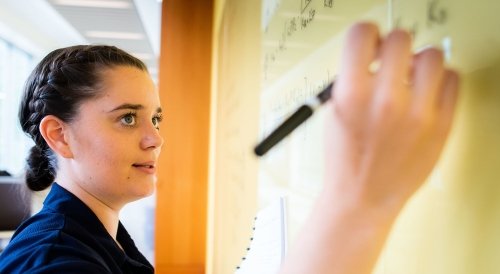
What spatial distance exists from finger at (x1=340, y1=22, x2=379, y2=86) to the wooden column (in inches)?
93.0

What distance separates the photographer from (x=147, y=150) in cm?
76

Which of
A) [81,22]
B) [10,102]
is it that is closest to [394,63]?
[81,22]

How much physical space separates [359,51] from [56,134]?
68 cm

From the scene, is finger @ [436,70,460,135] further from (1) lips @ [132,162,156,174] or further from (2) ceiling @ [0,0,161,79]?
(2) ceiling @ [0,0,161,79]

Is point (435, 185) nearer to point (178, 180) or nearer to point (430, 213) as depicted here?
point (430, 213)

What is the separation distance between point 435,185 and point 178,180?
92.5 inches

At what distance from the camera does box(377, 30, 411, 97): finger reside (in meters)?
0.19

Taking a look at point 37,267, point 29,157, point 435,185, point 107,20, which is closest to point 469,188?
point 435,185

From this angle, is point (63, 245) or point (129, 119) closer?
point (63, 245)

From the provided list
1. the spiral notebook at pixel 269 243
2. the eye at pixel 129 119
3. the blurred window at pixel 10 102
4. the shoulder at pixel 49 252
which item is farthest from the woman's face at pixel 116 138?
the blurred window at pixel 10 102

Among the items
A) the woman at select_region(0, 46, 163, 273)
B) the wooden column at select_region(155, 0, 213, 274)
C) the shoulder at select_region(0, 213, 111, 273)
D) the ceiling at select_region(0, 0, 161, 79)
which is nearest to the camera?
the shoulder at select_region(0, 213, 111, 273)

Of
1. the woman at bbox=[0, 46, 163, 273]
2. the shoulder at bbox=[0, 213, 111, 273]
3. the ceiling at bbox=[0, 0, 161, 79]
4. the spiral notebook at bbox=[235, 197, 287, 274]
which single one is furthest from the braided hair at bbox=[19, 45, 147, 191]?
the ceiling at bbox=[0, 0, 161, 79]

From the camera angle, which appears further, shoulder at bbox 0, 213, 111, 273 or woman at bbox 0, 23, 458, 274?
shoulder at bbox 0, 213, 111, 273

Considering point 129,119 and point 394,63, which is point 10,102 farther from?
point 394,63
